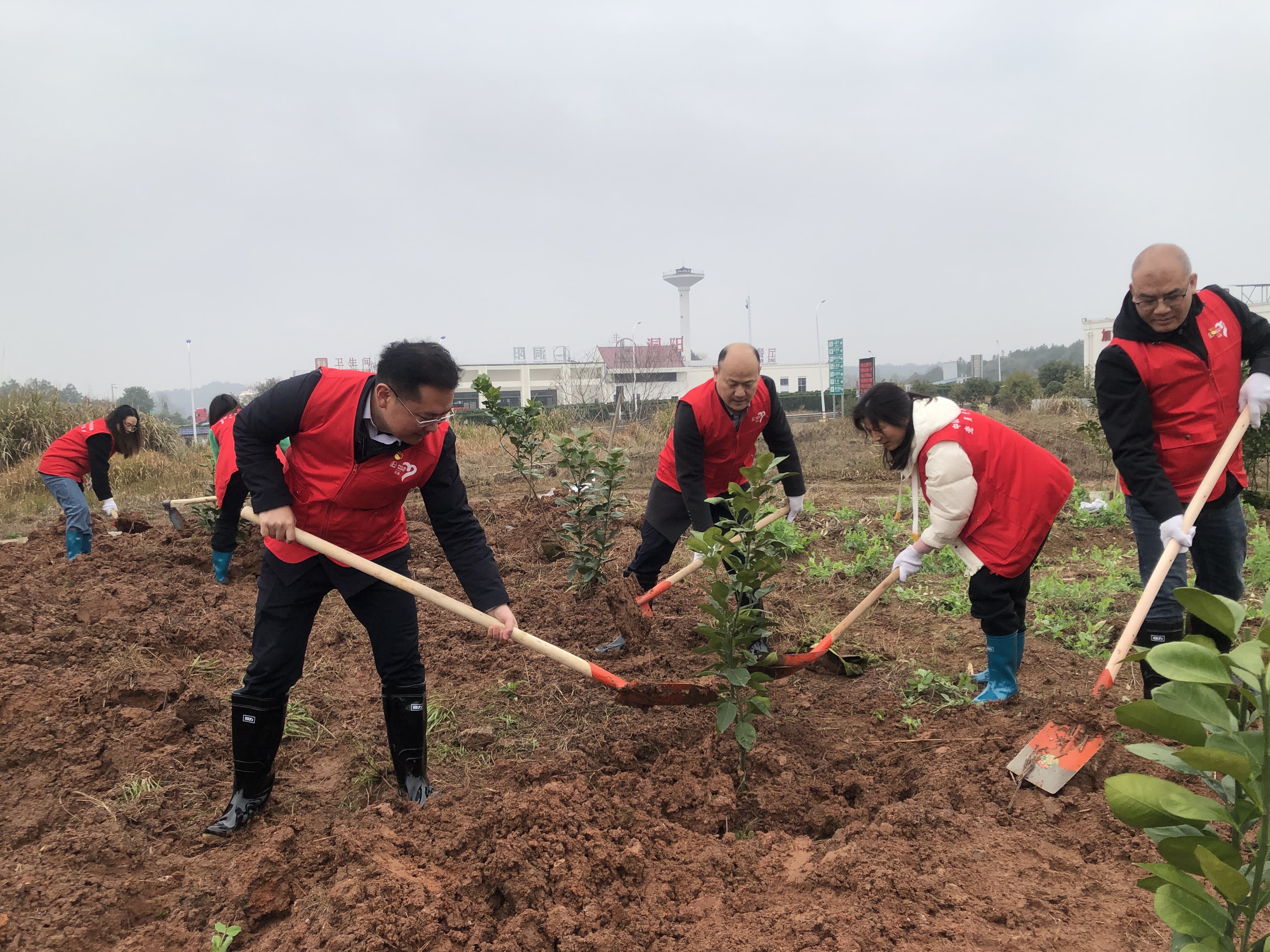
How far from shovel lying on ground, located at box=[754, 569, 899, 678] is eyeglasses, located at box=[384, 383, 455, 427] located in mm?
1581

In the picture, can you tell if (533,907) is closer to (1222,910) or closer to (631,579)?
(1222,910)

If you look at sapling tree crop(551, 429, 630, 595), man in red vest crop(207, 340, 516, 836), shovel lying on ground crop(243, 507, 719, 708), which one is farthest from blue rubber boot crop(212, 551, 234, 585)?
man in red vest crop(207, 340, 516, 836)

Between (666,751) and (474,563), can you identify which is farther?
(666,751)

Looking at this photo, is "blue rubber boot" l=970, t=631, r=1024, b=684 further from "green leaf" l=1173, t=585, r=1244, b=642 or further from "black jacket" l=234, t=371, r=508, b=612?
"green leaf" l=1173, t=585, r=1244, b=642

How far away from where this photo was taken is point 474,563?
9.50 ft

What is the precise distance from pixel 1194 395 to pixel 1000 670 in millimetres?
1334

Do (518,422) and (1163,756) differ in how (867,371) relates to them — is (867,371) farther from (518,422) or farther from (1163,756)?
(1163,756)

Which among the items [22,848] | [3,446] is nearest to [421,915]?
[22,848]

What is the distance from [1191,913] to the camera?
1.04 metres

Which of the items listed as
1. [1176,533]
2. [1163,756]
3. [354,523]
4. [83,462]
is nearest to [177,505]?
[83,462]

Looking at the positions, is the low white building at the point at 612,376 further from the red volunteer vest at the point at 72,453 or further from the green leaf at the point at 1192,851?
the green leaf at the point at 1192,851

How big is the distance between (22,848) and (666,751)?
2.20 metres

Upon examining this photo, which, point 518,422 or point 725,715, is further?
point 518,422

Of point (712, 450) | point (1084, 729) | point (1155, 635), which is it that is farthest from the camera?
point (712, 450)
